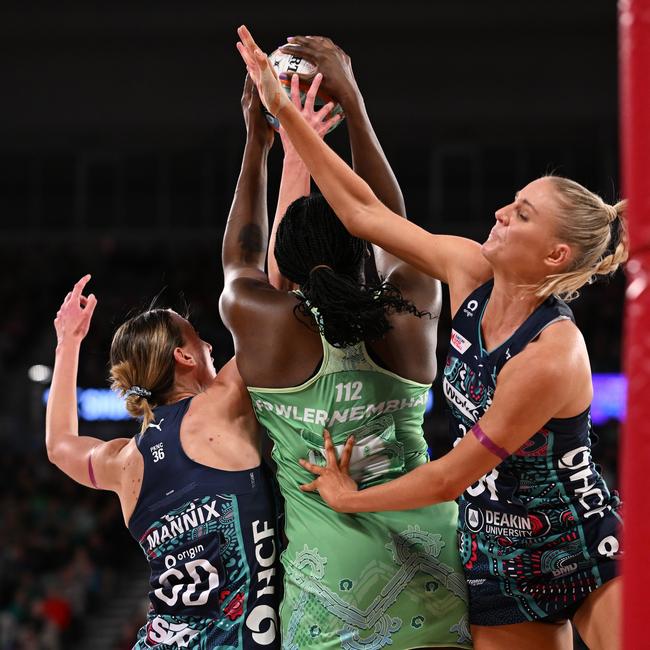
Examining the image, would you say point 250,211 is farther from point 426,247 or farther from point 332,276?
point 426,247

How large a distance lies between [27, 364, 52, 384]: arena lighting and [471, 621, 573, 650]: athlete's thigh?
13.4 metres

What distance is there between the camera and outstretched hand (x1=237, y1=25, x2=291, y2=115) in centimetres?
280

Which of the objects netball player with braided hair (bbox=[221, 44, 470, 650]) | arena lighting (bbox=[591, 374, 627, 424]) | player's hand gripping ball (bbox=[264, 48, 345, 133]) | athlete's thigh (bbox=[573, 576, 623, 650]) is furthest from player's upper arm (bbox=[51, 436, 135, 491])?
arena lighting (bbox=[591, 374, 627, 424])

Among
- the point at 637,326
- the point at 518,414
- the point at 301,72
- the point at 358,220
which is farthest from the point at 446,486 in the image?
the point at 301,72

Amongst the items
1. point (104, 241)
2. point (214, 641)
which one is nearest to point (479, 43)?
point (104, 241)

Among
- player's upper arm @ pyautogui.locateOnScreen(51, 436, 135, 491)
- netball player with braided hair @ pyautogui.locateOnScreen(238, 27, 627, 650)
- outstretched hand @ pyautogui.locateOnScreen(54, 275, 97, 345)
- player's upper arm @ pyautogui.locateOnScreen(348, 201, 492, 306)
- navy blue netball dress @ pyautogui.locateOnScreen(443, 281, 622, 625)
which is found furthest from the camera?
outstretched hand @ pyautogui.locateOnScreen(54, 275, 97, 345)

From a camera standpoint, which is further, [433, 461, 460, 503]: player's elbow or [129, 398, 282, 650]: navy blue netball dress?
[129, 398, 282, 650]: navy blue netball dress

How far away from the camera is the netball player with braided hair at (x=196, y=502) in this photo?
313cm

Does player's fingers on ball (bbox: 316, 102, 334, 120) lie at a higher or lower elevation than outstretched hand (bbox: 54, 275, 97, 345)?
higher

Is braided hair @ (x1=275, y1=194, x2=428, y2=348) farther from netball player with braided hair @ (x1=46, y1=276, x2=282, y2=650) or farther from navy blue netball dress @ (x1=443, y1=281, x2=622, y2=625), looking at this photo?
netball player with braided hair @ (x1=46, y1=276, x2=282, y2=650)

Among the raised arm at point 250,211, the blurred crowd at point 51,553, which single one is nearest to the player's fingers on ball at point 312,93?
the raised arm at point 250,211

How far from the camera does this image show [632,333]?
4.97ft

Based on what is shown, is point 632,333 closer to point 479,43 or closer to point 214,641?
point 214,641

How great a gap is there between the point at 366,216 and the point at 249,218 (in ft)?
2.11
